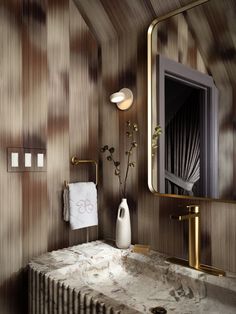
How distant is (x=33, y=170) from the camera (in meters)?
1.48

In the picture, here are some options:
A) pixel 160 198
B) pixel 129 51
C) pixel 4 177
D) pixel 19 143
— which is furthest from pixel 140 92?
pixel 4 177

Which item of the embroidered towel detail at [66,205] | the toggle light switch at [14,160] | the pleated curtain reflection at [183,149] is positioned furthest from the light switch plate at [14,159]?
the pleated curtain reflection at [183,149]

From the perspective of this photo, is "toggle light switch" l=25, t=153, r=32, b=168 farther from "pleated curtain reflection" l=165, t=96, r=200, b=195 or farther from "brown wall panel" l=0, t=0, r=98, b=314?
"pleated curtain reflection" l=165, t=96, r=200, b=195

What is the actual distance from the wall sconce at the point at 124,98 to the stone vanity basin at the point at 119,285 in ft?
2.58

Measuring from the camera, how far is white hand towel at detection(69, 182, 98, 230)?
1556mm

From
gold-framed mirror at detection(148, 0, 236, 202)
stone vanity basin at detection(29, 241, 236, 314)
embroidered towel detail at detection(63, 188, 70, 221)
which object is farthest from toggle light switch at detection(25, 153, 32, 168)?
gold-framed mirror at detection(148, 0, 236, 202)

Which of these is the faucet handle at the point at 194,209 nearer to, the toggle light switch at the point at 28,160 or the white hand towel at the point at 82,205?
the white hand towel at the point at 82,205

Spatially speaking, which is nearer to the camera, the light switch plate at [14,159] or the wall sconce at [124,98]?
the light switch plate at [14,159]

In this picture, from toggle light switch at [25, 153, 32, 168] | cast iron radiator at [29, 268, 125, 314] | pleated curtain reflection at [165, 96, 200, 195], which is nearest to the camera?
cast iron radiator at [29, 268, 125, 314]

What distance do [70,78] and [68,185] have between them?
0.61m

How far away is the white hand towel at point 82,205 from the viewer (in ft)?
5.10

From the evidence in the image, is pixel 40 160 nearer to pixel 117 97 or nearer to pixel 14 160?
pixel 14 160

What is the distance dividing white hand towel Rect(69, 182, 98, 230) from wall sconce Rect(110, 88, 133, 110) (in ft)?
1.60

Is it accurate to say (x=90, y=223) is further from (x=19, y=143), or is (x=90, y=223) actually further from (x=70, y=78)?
(x=70, y=78)
